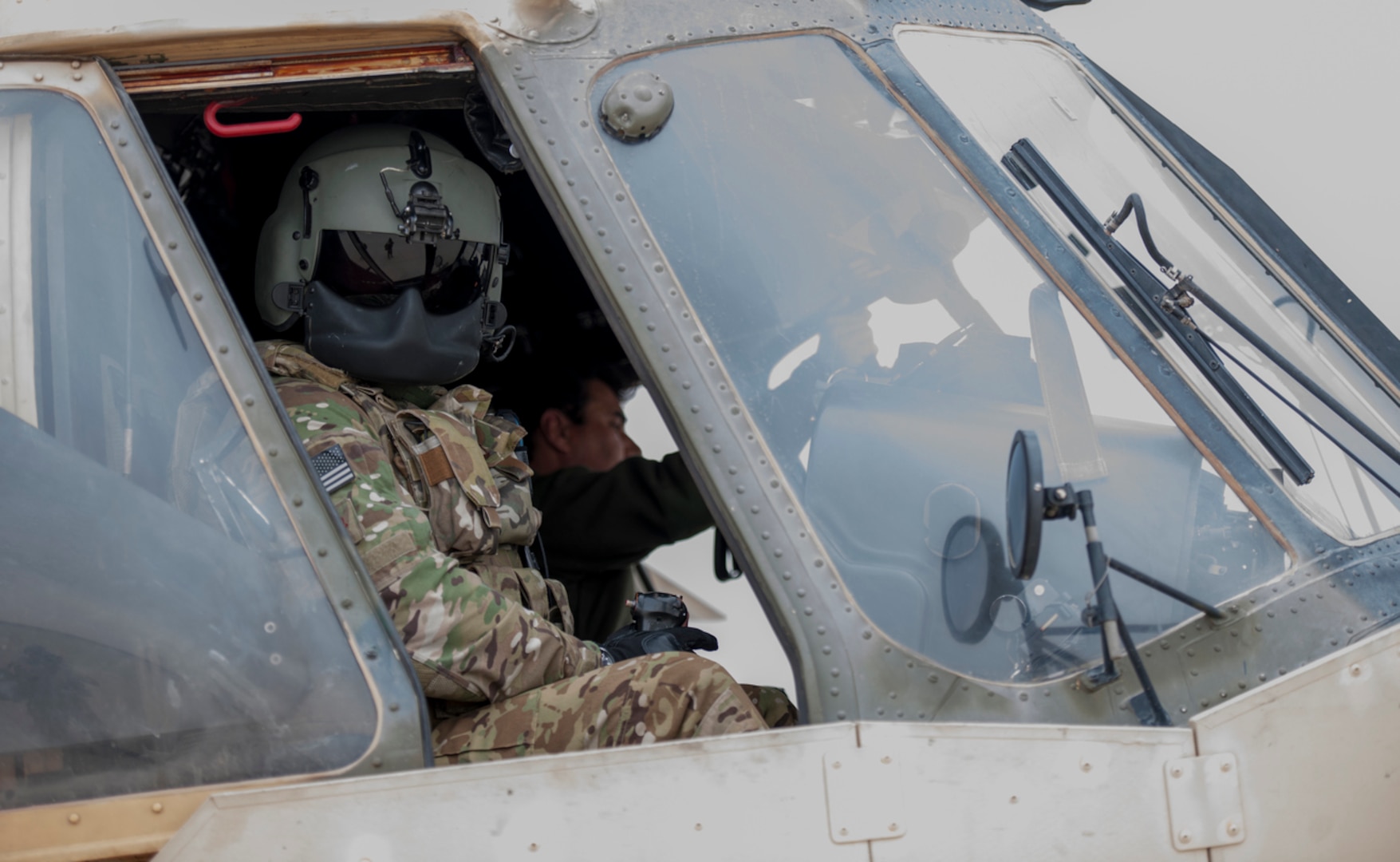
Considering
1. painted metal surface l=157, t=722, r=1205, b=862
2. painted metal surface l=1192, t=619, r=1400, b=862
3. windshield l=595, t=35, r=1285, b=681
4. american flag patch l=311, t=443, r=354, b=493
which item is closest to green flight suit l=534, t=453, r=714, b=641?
american flag patch l=311, t=443, r=354, b=493

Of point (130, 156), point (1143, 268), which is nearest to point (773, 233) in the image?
point (1143, 268)

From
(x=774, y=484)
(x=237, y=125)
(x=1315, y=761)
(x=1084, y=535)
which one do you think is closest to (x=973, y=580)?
(x=1084, y=535)

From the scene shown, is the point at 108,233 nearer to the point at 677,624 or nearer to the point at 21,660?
the point at 21,660

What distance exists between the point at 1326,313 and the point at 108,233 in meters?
1.94

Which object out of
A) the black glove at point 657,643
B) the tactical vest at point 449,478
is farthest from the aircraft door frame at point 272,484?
the black glove at point 657,643

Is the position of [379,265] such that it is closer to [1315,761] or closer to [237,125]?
[237,125]

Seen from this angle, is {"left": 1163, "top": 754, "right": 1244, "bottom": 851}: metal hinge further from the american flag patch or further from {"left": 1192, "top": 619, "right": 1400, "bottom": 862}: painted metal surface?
the american flag patch

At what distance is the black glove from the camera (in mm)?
2283

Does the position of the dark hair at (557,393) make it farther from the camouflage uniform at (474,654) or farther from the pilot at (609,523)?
the camouflage uniform at (474,654)

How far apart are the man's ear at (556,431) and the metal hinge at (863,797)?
85.5 inches

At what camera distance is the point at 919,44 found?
2018 millimetres

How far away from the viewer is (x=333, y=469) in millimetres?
1919

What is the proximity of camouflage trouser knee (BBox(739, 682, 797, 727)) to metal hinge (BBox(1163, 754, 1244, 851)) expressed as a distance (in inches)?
35.4

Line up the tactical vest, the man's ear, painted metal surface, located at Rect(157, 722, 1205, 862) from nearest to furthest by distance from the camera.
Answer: painted metal surface, located at Rect(157, 722, 1205, 862)
the tactical vest
the man's ear
